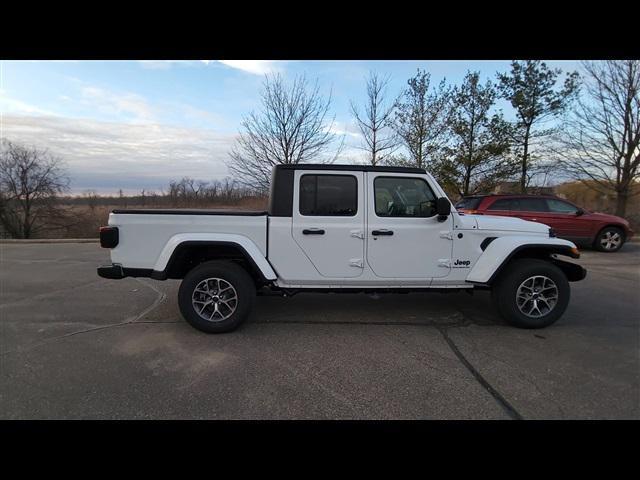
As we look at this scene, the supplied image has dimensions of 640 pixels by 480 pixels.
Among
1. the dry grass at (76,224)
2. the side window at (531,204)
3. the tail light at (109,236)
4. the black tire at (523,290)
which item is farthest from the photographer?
the dry grass at (76,224)

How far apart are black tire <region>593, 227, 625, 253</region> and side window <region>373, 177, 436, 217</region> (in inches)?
348

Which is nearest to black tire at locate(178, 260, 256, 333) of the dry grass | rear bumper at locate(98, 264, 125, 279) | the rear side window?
rear bumper at locate(98, 264, 125, 279)

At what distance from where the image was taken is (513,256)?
370 cm

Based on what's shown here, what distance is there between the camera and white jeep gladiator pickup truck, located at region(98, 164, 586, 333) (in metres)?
3.47

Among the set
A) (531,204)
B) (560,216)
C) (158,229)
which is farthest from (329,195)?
(560,216)

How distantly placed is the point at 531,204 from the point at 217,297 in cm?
916

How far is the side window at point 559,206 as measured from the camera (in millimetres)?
8703

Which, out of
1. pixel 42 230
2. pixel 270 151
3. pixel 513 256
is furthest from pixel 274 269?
pixel 42 230

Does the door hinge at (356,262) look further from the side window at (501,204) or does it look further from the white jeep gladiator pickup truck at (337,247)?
the side window at (501,204)

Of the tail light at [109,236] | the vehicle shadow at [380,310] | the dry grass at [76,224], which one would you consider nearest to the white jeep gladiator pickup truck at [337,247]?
the tail light at [109,236]

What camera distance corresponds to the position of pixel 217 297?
3516mm

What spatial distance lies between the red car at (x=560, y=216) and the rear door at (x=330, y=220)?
19.7 ft

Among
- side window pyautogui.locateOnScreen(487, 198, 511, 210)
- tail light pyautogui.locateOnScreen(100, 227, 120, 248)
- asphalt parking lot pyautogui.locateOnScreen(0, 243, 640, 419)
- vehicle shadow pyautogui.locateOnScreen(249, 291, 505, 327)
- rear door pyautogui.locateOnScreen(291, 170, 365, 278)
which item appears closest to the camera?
asphalt parking lot pyautogui.locateOnScreen(0, 243, 640, 419)

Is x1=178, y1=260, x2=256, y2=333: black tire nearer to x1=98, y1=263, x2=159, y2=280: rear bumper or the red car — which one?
x1=98, y1=263, x2=159, y2=280: rear bumper
